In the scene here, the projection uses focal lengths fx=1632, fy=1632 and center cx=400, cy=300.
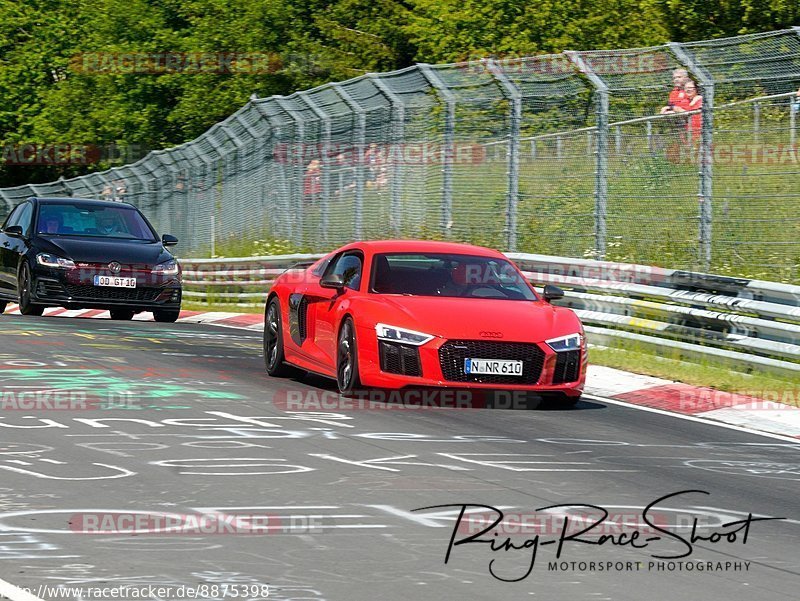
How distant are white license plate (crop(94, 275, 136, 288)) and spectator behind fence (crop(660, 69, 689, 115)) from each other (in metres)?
7.39

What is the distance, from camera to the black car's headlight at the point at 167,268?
70.1 feet

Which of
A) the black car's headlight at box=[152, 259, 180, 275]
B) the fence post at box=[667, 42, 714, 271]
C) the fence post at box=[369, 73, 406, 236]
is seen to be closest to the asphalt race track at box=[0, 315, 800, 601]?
the fence post at box=[667, 42, 714, 271]

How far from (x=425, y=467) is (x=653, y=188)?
8922mm

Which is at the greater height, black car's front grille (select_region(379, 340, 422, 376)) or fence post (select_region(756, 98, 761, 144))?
fence post (select_region(756, 98, 761, 144))

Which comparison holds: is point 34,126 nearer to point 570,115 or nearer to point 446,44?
point 446,44

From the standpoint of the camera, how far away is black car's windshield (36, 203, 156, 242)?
72.3ft

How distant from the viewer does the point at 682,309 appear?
52.6ft

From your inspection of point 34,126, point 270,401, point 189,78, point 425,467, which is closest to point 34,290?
point 270,401

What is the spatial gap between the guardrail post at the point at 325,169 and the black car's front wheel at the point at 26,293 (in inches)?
243

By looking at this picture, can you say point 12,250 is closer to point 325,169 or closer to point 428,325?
point 325,169

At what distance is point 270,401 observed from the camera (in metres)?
12.8

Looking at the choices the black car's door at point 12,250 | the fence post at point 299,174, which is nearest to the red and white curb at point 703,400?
the black car's door at point 12,250

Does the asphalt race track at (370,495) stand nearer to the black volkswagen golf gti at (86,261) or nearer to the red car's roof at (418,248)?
the red car's roof at (418,248)

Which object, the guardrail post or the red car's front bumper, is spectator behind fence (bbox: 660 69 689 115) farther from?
the guardrail post
